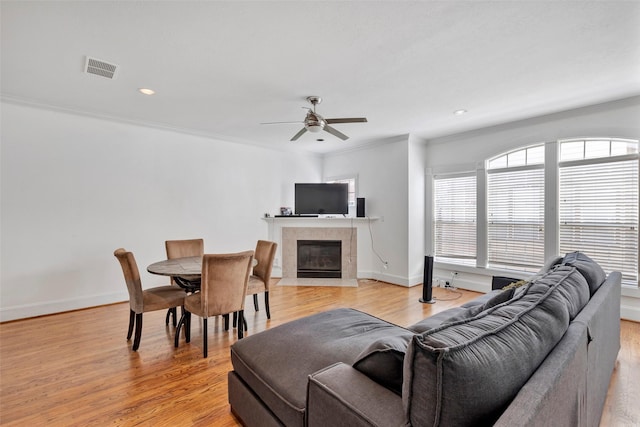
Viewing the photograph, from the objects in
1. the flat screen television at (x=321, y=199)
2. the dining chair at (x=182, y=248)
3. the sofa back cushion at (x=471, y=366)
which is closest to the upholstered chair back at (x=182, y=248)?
the dining chair at (x=182, y=248)

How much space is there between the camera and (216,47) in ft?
7.77

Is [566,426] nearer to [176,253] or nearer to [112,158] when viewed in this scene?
[176,253]

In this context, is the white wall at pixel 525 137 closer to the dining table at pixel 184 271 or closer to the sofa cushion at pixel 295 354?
the sofa cushion at pixel 295 354

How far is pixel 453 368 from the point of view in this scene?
0.79 metres

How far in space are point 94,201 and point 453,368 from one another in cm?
467

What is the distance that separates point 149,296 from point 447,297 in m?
3.87

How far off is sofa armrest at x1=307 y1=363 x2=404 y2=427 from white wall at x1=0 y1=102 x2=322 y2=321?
4083 mm

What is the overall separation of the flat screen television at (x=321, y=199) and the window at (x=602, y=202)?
329 cm

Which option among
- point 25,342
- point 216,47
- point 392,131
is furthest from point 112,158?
point 392,131

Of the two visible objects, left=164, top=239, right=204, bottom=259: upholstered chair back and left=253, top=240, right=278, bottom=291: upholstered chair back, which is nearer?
left=253, top=240, right=278, bottom=291: upholstered chair back

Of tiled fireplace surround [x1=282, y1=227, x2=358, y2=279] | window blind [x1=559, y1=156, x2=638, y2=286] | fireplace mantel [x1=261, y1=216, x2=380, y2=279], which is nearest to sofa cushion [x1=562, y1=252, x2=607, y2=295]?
window blind [x1=559, y1=156, x2=638, y2=286]

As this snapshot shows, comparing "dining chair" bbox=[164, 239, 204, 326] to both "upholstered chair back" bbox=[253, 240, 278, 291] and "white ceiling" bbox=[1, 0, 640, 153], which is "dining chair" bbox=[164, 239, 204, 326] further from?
"white ceiling" bbox=[1, 0, 640, 153]

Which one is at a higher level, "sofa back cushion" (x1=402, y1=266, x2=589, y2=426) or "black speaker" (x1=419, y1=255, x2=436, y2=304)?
"sofa back cushion" (x1=402, y1=266, x2=589, y2=426)

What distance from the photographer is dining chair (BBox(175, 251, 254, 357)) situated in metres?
2.60
